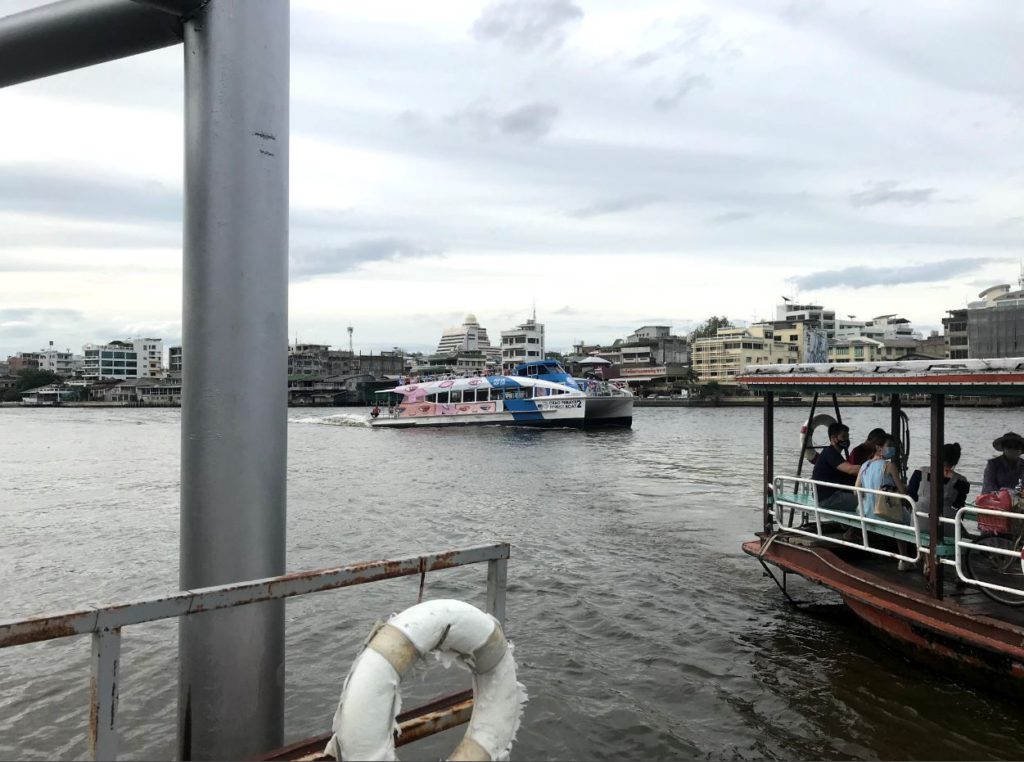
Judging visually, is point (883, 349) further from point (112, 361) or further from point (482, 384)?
point (112, 361)

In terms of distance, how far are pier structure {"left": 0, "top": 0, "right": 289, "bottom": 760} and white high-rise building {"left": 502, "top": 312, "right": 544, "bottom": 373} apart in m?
114

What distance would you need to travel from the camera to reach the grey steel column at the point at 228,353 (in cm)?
315

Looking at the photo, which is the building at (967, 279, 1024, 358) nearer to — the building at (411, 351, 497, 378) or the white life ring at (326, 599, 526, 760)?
the building at (411, 351, 497, 378)

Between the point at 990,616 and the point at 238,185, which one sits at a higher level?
the point at 238,185

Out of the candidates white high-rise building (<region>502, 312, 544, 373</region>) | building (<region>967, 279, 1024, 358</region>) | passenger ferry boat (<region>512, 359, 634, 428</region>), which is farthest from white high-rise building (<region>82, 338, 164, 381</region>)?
building (<region>967, 279, 1024, 358</region>)

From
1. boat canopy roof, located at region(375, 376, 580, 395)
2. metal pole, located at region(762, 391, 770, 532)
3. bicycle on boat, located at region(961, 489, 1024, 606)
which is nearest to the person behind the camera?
bicycle on boat, located at region(961, 489, 1024, 606)

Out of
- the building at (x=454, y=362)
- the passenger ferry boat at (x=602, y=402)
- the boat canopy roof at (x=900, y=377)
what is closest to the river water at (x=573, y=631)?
the boat canopy roof at (x=900, y=377)

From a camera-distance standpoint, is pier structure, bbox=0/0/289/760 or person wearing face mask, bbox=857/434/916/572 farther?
person wearing face mask, bbox=857/434/916/572

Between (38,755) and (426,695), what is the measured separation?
330cm

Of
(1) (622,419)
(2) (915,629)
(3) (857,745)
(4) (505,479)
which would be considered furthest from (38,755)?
(1) (622,419)

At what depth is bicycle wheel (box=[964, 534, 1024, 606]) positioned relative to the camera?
272 inches

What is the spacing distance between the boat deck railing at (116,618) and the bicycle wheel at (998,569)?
226 inches

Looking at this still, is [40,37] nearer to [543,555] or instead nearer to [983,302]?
[543,555]

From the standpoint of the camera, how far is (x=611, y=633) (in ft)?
30.9
